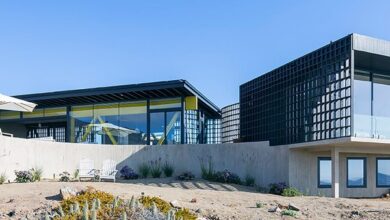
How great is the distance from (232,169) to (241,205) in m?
6.61

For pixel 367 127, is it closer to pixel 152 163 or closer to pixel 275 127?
pixel 275 127

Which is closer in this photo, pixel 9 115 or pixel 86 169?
pixel 86 169

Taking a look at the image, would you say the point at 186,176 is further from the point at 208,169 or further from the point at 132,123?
the point at 132,123

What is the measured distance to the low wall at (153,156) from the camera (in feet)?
52.2

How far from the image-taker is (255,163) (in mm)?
17281

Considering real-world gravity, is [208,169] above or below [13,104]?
below

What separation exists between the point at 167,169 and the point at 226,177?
2.66 meters

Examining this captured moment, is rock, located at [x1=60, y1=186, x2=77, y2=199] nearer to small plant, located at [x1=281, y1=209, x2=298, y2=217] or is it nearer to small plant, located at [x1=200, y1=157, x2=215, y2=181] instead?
small plant, located at [x1=281, y1=209, x2=298, y2=217]

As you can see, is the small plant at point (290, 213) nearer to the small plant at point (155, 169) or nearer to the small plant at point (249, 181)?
the small plant at point (249, 181)

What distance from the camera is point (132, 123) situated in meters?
21.7

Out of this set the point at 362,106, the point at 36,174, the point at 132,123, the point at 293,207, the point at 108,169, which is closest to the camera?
the point at 293,207

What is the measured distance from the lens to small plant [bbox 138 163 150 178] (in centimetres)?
1847

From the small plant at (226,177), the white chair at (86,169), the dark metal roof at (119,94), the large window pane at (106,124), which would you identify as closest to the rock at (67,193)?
the white chair at (86,169)

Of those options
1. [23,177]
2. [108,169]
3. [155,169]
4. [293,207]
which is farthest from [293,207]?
[108,169]
